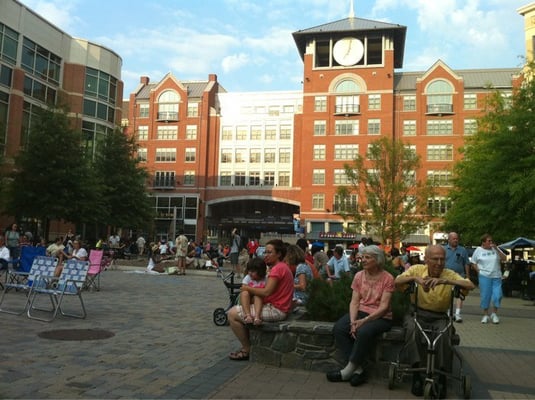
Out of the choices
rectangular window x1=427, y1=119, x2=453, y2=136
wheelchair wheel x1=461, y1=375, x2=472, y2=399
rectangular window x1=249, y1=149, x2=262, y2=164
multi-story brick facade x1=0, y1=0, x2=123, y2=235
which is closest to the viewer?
wheelchair wheel x1=461, y1=375, x2=472, y2=399

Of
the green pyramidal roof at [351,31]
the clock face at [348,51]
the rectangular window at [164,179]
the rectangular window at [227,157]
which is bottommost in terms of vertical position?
the rectangular window at [164,179]

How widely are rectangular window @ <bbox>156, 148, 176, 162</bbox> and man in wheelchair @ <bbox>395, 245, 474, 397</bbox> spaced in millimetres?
62935

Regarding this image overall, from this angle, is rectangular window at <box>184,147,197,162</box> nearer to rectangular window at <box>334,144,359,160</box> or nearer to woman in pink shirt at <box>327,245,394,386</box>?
rectangular window at <box>334,144,359,160</box>

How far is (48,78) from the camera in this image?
44.6 metres

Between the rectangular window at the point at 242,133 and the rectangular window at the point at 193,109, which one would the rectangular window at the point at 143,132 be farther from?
the rectangular window at the point at 242,133

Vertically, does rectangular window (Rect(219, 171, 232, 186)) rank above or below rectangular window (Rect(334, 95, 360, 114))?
below

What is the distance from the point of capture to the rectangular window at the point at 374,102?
197 feet

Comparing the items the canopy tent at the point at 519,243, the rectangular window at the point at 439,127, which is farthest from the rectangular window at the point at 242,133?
the canopy tent at the point at 519,243

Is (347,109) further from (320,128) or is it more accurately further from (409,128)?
(409,128)

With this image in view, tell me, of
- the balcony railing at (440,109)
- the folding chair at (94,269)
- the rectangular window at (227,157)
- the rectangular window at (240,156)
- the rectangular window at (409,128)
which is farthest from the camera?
the rectangular window at (227,157)

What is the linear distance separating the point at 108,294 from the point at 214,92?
57638 mm

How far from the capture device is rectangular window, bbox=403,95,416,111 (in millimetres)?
59906

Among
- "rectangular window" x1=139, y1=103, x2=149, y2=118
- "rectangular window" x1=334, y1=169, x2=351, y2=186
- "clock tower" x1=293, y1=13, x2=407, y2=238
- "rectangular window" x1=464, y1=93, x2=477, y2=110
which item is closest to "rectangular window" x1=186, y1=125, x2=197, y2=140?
"rectangular window" x1=139, y1=103, x2=149, y2=118

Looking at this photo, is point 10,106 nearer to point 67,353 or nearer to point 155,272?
point 155,272
